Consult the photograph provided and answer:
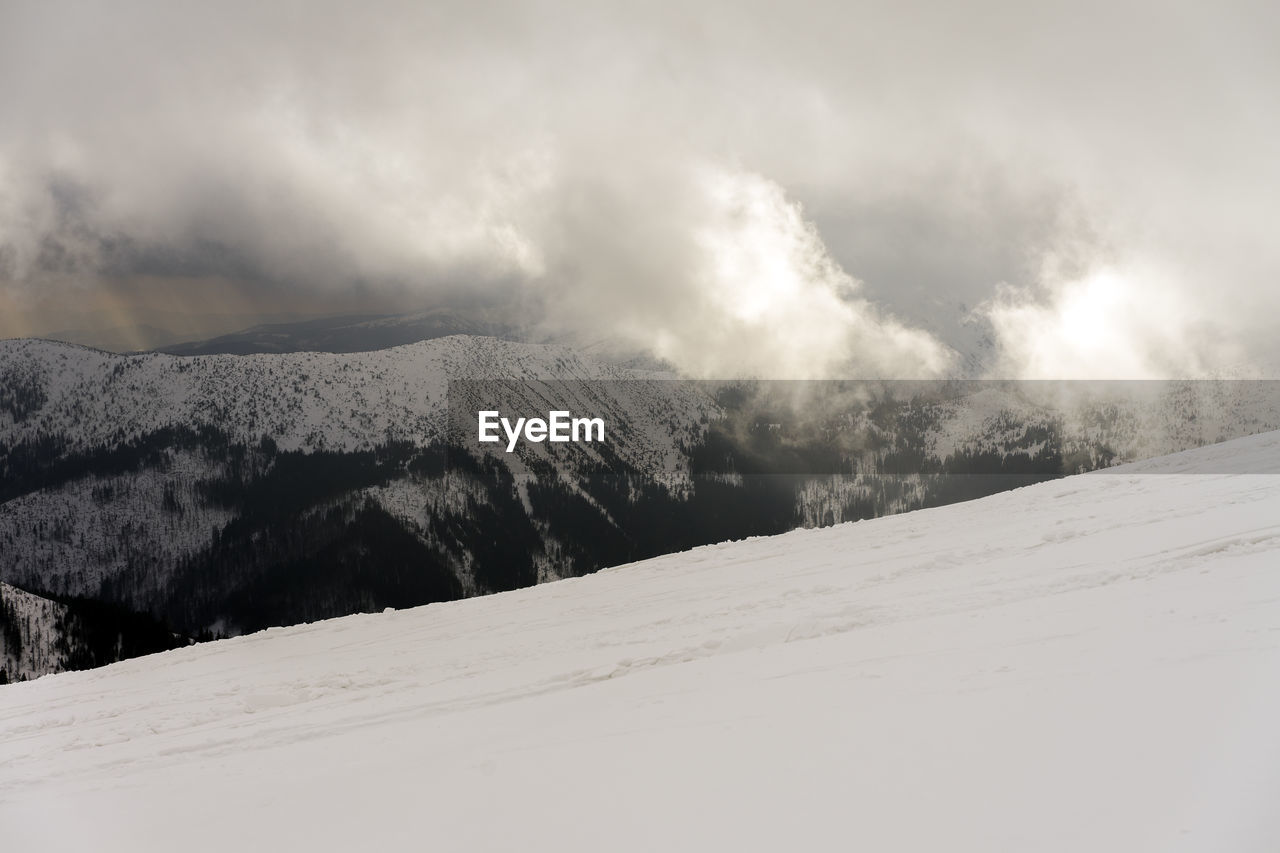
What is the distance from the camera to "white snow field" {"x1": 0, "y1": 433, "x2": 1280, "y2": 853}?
546 cm

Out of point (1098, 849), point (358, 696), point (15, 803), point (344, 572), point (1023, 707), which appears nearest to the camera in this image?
point (1098, 849)

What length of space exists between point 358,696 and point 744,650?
7.50m

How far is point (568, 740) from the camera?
8414 mm

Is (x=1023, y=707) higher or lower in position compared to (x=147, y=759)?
higher

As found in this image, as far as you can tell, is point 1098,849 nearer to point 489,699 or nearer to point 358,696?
point 489,699

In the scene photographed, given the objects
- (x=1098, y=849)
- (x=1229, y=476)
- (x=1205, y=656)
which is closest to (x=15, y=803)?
(x=1098, y=849)

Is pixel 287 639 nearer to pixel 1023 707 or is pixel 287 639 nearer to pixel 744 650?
pixel 744 650

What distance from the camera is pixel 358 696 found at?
13.0 metres

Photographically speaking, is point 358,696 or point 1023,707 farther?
point 358,696

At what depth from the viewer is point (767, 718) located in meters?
7.93

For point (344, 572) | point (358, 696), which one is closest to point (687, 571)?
point (358, 696)

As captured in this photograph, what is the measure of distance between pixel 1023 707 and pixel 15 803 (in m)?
13.6

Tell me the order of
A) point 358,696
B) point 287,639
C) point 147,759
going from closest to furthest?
point 147,759 < point 358,696 < point 287,639

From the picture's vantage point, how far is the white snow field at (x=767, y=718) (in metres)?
5.46
